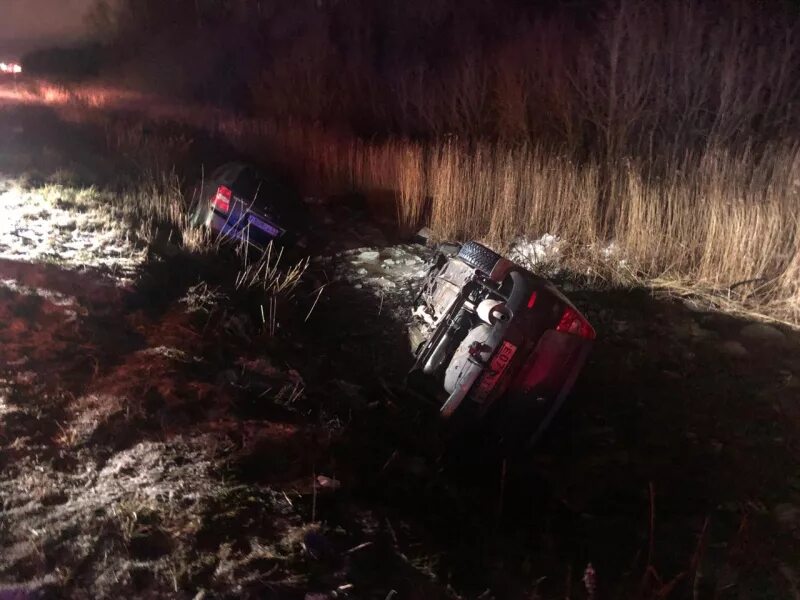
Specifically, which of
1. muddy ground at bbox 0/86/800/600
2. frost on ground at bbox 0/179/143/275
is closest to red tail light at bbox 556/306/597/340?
muddy ground at bbox 0/86/800/600

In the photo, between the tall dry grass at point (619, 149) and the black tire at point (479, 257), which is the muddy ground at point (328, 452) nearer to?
the tall dry grass at point (619, 149)

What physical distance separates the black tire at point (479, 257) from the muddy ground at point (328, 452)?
0.99m

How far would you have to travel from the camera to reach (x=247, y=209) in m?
6.23

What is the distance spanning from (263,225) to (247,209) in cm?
→ 21

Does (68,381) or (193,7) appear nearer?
(68,381)

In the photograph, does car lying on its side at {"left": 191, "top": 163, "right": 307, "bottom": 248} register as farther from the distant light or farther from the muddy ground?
the distant light

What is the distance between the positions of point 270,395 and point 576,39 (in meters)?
9.14

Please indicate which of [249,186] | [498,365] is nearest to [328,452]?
[498,365]

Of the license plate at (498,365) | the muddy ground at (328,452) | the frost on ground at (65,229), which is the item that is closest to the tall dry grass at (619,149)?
the muddy ground at (328,452)

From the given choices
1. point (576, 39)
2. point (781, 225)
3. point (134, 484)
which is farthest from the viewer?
point (576, 39)

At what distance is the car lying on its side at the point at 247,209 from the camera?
620cm

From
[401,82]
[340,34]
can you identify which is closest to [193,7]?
[340,34]

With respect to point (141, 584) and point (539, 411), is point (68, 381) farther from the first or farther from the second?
point (539, 411)

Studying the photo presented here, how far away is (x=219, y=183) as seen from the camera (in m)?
6.54
